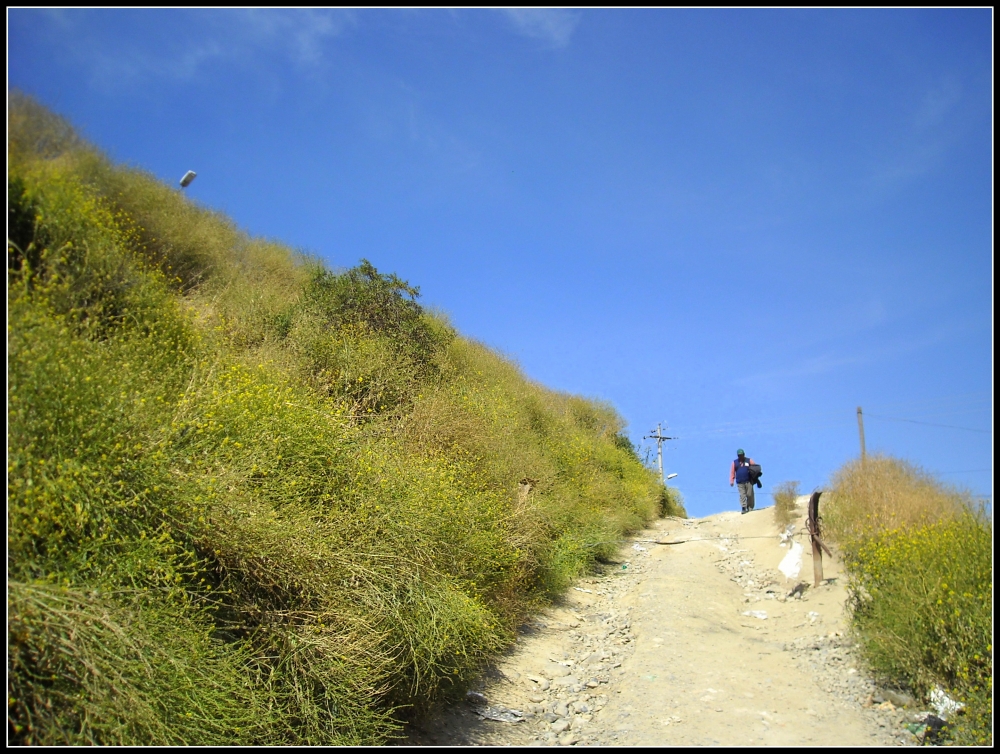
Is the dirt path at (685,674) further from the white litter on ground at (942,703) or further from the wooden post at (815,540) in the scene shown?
the white litter on ground at (942,703)

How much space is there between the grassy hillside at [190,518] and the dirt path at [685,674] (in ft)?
1.99

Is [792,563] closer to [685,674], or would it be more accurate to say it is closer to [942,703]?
[685,674]

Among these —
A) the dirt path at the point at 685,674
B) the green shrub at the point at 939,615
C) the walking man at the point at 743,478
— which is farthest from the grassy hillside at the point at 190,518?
the walking man at the point at 743,478

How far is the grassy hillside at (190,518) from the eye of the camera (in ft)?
11.5

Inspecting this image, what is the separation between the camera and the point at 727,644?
881 centimetres

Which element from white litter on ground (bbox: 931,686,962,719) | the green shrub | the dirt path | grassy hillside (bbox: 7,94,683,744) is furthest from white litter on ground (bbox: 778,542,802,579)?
white litter on ground (bbox: 931,686,962,719)

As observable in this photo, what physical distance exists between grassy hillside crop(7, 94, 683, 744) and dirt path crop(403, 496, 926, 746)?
606mm

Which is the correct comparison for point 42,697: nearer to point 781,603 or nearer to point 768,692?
point 768,692

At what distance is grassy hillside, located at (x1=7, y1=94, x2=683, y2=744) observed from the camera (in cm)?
349

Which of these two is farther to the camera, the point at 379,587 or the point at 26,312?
the point at 379,587

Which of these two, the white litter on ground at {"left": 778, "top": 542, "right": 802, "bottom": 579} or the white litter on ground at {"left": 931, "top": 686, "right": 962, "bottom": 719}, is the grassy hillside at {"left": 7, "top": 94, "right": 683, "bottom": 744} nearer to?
the white litter on ground at {"left": 931, "top": 686, "right": 962, "bottom": 719}

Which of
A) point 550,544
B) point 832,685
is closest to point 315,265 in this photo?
point 550,544

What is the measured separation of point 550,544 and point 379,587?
6.16 meters

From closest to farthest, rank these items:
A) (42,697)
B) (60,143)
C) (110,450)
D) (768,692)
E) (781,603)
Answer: (42,697)
(110,450)
(60,143)
(768,692)
(781,603)
